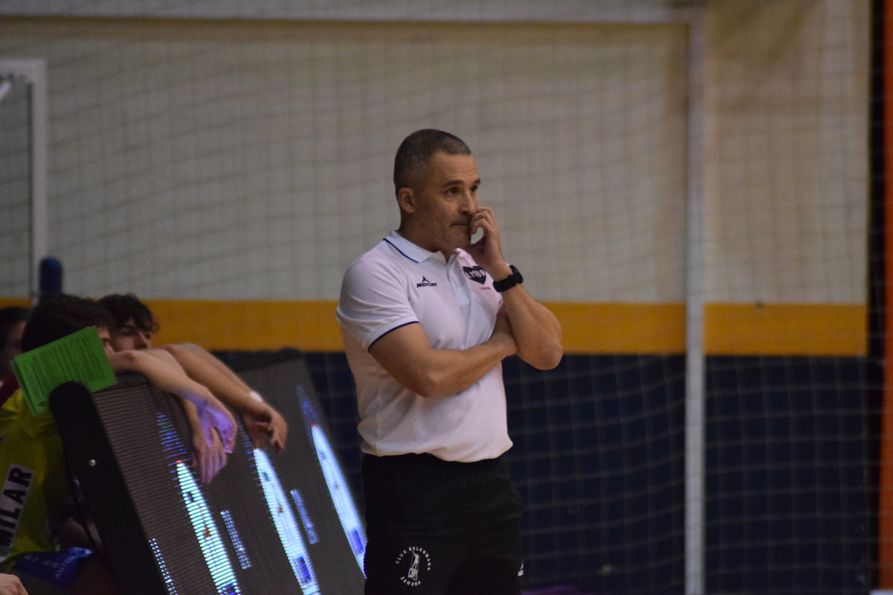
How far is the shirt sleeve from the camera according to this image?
10.1 ft

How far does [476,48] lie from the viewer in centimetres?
712

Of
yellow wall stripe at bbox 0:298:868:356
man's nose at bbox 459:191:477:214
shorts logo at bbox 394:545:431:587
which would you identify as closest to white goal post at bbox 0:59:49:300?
yellow wall stripe at bbox 0:298:868:356

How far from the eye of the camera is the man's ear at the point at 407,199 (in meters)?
3.26

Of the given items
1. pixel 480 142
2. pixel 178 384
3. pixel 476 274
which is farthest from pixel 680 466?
pixel 476 274

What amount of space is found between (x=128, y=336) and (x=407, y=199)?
174 cm

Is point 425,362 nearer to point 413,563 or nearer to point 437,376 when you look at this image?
point 437,376

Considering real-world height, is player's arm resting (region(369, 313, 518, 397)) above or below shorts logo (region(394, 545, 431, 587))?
above

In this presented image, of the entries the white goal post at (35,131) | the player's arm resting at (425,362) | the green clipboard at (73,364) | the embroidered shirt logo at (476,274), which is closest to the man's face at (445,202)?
the embroidered shirt logo at (476,274)

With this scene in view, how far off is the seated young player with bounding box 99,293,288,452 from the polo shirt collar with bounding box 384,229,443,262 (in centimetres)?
127

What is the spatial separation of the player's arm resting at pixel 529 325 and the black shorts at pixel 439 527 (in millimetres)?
329

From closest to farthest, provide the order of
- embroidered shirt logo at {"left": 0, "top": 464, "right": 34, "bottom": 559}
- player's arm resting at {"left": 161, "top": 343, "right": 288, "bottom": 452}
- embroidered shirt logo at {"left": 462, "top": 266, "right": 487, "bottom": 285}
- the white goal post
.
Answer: embroidered shirt logo at {"left": 462, "top": 266, "right": 487, "bottom": 285} < embroidered shirt logo at {"left": 0, "top": 464, "right": 34, "bottom": 559} < player's arm resting at {"left": 161, "top": 343, "right": 288, "bottom": 452} < the white goal post

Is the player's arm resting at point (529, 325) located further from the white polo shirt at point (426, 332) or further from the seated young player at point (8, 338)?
the seated young player at point (8, 338)

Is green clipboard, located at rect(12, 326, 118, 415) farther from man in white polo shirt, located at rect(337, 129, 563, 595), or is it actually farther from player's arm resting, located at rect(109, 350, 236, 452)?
man in white polo shirt, located at rect(337, 129, 563, 595)

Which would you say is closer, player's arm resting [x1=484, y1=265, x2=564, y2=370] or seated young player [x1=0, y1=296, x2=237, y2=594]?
player's arm resting [x1=484, y1=265, x2=564, y2=370]
